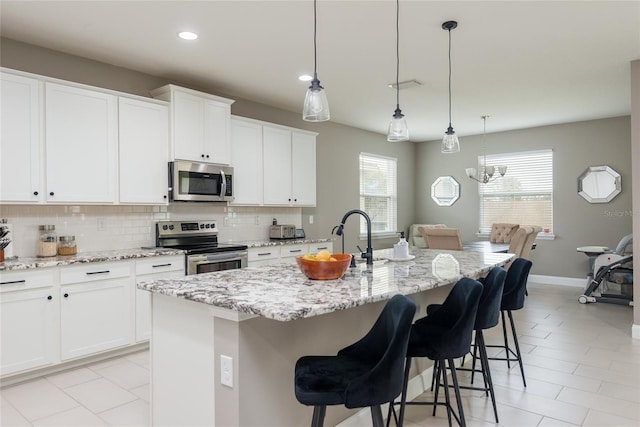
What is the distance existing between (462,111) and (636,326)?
338 cm

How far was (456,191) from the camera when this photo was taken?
830cm

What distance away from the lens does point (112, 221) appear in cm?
405

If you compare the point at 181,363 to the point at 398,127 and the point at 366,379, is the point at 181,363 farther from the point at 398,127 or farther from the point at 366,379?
the point at 398,127

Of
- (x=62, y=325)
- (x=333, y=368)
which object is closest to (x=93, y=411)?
(x=62, y=325)

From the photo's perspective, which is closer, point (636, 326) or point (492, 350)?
point (492, 350)

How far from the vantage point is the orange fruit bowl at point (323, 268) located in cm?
212

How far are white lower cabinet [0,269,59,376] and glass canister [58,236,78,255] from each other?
42 centimetres

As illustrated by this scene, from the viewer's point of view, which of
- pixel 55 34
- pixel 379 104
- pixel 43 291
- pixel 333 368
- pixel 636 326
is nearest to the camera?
pixel 333 368

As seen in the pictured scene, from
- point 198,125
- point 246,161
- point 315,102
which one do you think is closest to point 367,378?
point 315,102

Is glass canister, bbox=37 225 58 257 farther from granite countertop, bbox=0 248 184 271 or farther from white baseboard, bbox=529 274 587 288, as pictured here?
white baseboard, bbox=529 274 587 288

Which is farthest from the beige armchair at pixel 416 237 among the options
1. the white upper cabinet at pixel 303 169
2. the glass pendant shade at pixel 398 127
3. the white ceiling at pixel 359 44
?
the glass pendant shade at pixel 398 127

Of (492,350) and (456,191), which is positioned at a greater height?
(456,191)

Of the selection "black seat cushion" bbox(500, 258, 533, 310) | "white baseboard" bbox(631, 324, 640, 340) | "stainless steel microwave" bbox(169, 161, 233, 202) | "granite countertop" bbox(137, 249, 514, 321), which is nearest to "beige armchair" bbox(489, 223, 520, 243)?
"white baseboard" bbox(631, 324, 640, 340)

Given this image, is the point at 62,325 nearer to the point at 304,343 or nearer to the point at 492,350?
the point at 304,343
